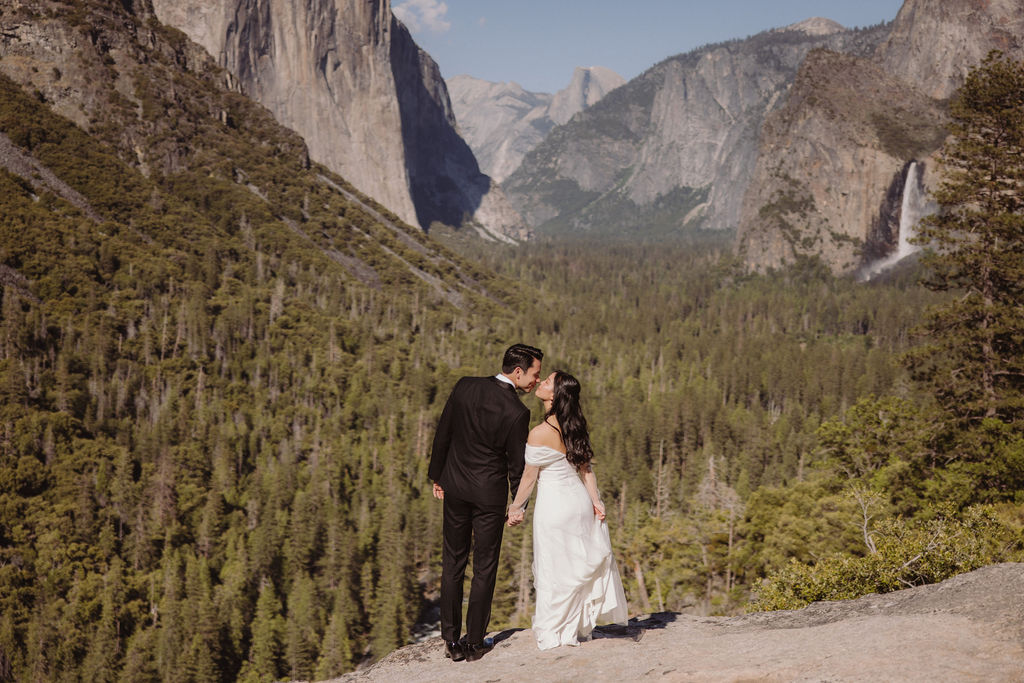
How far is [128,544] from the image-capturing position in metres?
→ 78.4

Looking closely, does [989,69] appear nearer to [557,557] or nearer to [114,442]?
[557,557]

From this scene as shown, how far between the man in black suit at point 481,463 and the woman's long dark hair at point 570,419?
0.39 metres

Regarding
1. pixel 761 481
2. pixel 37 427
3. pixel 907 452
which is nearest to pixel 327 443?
pixel 37 427

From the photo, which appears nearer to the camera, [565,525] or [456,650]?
[565,525]

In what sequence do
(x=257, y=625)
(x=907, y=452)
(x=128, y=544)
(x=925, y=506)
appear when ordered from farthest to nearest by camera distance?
(x=128, y=544) < (x=257, y=625) < (x=907, y=452) < (x=925, y=506)

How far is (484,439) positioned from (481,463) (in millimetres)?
354

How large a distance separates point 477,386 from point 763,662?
5377 millimetres

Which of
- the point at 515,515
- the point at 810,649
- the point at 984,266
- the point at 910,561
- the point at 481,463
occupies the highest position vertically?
the point at 984,266

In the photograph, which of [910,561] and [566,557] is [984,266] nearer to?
[910,561]

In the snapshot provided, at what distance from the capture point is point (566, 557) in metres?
11.3

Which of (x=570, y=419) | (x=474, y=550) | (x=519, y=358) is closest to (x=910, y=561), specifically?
(x=570, y=419)

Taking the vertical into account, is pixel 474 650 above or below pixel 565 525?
below

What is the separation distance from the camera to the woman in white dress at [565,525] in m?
10.9

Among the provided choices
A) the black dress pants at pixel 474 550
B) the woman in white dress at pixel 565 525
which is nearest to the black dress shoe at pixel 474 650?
the black dress pants at pixel 474 550
